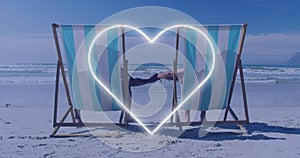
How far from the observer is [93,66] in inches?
201

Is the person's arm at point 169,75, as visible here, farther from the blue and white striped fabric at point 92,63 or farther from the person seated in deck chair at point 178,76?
the blue and white striped fabric at point 92,63

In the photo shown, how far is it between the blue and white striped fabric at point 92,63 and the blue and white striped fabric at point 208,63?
3.07 ft

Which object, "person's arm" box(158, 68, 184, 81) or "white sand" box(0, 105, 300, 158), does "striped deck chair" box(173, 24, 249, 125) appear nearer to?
"person's arm" box(158, 68, 184, 81)

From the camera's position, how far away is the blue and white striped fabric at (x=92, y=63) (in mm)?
5059

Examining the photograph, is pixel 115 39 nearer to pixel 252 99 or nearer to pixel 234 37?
pixel 234 37

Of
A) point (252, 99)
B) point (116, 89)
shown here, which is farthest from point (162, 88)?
point (116, 89)

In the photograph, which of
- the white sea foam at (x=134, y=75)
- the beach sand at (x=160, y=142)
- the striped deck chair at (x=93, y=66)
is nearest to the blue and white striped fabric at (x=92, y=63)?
the striped deck chair at (x=93, y=66)

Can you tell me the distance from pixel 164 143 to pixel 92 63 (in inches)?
56.8

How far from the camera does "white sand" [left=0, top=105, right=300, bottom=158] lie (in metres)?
4.21

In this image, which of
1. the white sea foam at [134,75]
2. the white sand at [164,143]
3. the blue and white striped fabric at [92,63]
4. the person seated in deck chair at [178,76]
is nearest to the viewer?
the white sand at [164,143]

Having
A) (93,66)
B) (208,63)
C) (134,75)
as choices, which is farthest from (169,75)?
(134,75)

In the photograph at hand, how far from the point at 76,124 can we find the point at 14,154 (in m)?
1.09

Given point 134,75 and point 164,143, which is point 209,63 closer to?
point 164,143

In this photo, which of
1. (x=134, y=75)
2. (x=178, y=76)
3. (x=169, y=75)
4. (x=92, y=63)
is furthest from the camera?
(x=134, y=75)
